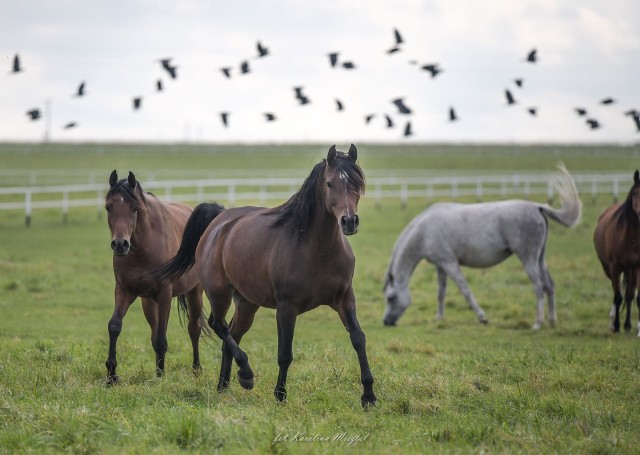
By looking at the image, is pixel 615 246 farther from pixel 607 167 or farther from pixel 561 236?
pixel 607 167

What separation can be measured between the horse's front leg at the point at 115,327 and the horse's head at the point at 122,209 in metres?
0.56

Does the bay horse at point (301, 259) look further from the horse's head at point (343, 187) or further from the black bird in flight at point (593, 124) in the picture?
the black bird in flight at point (593, 124)

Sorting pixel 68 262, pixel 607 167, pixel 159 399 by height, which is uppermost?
pixel 607 167

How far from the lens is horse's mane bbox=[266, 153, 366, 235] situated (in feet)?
21.5

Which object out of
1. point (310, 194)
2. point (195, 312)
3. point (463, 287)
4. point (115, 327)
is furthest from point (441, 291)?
point (310, 194)

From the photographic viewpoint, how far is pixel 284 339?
6.72m

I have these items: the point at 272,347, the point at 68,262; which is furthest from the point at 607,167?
the point at 272,347

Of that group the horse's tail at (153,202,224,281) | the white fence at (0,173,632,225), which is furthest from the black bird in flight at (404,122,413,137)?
the white fence at (0,173,632,225)

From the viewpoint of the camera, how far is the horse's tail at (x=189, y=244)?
815 centimetres

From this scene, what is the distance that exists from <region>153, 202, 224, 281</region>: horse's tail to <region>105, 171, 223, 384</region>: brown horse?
0.08 metres

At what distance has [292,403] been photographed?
21.4 ft

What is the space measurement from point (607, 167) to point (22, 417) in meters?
53.0

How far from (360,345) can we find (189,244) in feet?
8.52

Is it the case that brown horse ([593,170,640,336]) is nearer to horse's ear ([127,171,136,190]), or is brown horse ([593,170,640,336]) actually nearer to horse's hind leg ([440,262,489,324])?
horse's hind leg ([440,262,489,324])
